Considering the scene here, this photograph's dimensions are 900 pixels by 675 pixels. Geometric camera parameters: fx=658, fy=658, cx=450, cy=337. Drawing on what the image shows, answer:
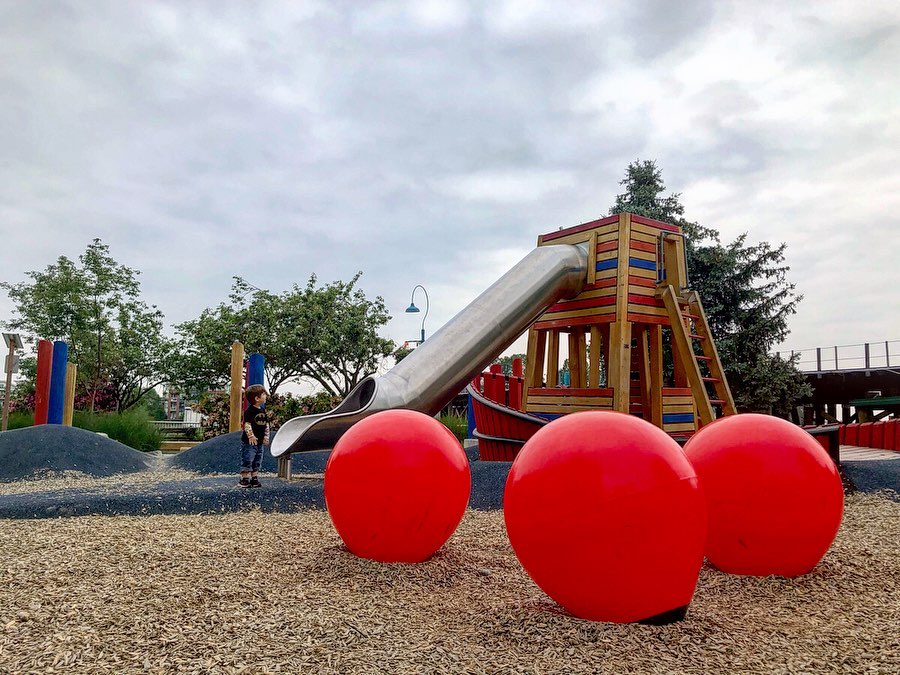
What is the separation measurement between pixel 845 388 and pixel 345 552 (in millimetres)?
36211

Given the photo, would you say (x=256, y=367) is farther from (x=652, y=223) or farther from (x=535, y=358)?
(x=652, y=223)

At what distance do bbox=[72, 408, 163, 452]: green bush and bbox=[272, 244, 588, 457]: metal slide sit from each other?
38.5ft

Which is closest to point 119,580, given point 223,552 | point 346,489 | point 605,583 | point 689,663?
point 223,552

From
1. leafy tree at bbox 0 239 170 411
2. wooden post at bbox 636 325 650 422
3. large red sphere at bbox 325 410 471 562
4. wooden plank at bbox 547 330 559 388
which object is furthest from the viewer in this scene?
leafy tree at bbox 0 239 170 411

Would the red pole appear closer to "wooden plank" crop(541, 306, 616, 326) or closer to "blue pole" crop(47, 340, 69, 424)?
"blue pole" crop(47, 340, 69, 424)

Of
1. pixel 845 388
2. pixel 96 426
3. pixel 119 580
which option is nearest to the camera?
pixel 119 580

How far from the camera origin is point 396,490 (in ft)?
17.4

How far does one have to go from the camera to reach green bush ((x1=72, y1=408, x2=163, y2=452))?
19422 mm

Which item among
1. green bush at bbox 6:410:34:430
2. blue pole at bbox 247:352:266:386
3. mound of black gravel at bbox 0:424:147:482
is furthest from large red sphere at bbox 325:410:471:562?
green bush at bbox 6:410:34:430

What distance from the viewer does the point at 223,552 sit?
19.1 feet

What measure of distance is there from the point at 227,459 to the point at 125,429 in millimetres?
6689

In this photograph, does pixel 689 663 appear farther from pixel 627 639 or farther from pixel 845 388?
pixel 845 388

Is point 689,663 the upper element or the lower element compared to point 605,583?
lower

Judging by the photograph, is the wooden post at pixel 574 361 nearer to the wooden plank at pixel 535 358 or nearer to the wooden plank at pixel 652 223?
the wooden plank at pixel 535 358
